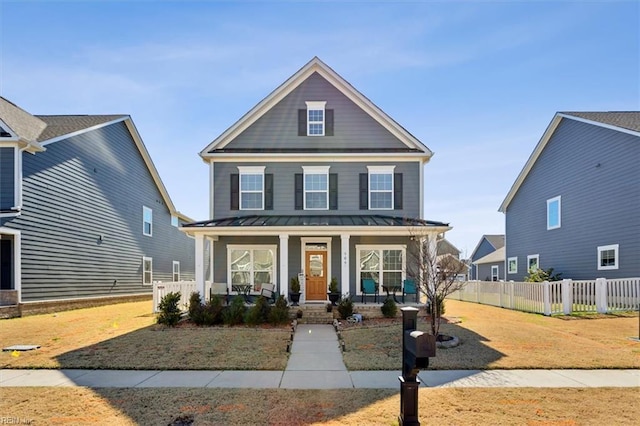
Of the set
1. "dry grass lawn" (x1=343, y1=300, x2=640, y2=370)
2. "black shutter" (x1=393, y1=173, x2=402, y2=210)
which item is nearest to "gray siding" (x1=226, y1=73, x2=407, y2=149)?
"black shutter" (x1=393, y1=173, x2=402, y2=210)

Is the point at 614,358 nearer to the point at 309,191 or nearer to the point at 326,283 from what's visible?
the point at 326,283

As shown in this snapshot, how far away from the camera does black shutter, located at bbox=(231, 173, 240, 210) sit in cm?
1553

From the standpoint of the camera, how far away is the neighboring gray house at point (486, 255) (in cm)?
3196

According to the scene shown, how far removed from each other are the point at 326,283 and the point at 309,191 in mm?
3791

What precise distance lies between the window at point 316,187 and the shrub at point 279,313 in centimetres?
486

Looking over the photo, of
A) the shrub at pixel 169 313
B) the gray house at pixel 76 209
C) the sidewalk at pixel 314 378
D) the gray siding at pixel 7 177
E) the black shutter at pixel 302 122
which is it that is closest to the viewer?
the sidewalk at pixel 314 378

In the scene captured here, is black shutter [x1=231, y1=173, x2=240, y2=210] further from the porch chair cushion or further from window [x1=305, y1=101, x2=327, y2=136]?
the porch chair cushion

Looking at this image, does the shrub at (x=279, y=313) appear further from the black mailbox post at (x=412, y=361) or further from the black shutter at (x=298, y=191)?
the black mailbox post at (x=412, y=361)

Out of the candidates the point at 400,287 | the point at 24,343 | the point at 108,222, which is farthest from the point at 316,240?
the point at 108,222

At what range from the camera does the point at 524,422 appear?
4676 millimetres

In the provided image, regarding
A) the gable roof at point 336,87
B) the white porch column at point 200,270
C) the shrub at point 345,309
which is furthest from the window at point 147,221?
the shrub at point 345,309

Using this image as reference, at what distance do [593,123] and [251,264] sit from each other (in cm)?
1566

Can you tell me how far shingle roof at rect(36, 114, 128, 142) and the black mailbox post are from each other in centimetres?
1581

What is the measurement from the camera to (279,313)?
11539mm
